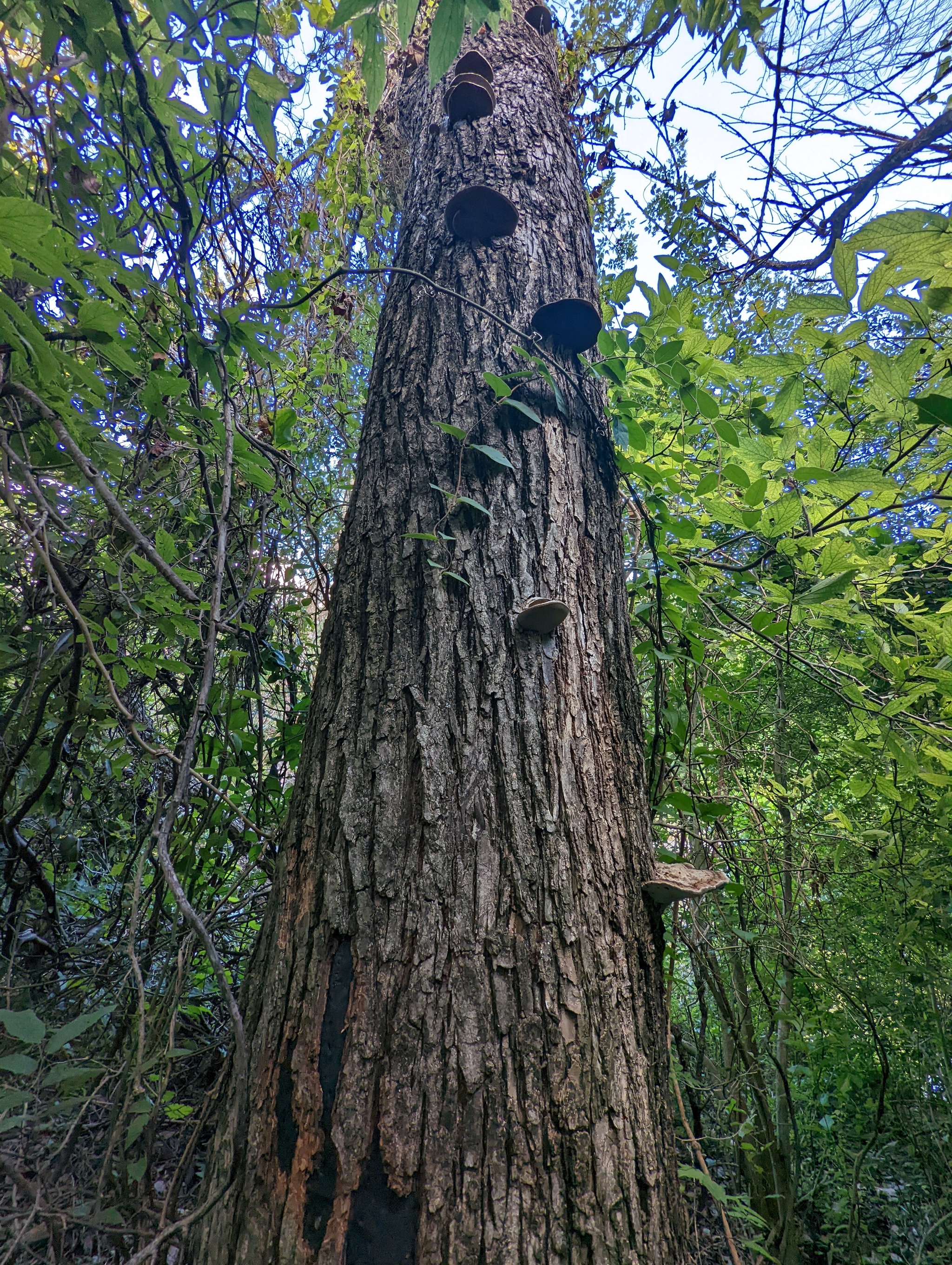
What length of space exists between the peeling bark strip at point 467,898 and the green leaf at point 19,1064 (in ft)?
1.06

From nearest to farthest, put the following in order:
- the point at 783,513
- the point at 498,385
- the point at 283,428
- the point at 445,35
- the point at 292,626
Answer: the point at 445,35, the point at 498,385, the point at 783,513, the point at 283,428, the point at 292,626

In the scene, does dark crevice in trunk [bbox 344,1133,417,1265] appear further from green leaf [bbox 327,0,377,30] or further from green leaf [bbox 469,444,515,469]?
green leaf [bbox 327,0,377,30]

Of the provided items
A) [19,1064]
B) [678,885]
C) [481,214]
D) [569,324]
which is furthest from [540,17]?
[19,1064]

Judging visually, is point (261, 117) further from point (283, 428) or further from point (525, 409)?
point (525, 409)

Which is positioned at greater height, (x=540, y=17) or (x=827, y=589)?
(x=540, y=17)

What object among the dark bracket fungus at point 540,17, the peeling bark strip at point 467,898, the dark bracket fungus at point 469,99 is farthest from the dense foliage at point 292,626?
the dark bracket fungus at point 469,99

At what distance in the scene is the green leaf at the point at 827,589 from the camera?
4.47ft

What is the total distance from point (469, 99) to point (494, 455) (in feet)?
5.13

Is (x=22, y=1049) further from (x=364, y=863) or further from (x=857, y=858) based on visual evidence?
(x=857, y=858)

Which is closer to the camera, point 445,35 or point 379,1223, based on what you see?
point 379,1223

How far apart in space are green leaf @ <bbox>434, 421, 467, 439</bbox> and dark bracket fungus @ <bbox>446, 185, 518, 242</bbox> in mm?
739

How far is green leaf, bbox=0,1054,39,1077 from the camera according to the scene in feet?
2.94

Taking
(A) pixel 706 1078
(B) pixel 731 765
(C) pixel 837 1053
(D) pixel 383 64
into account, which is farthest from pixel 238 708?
(C) pixel 837 1053

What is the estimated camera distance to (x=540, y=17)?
8.29 ft
